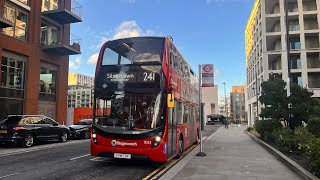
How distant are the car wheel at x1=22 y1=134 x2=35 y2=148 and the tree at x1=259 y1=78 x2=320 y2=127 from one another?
1399 cm

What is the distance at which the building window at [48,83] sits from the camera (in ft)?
98.3

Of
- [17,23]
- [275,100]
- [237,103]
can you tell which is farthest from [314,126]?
[237,103]

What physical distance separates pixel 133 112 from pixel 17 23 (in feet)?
66.9

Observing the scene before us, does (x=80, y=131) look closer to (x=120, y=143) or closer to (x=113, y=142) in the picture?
(x=113, y=142)

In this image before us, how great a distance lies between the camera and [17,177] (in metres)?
8.91

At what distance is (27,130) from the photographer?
1770 centimetres

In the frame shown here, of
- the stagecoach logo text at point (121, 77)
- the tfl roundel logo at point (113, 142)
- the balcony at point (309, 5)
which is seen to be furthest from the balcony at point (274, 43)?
the tfl roundel logo at point (113, 142)

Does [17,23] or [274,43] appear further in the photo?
[274,43]

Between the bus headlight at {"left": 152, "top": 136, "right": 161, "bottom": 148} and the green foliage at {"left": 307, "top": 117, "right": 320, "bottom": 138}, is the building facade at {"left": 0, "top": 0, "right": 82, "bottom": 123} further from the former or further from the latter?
the green foliage at {"left": 307, "top": 117, "right": 320, "bottom": 138}

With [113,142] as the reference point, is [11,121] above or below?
above

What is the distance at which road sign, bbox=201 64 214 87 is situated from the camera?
14719 millimetres

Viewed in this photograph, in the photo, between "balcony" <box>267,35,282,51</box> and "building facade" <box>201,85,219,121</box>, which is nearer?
"balcony" <box>267,35,282,51</box>

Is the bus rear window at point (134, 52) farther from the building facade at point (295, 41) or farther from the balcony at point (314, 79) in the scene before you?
the balcony at point (314, 79)

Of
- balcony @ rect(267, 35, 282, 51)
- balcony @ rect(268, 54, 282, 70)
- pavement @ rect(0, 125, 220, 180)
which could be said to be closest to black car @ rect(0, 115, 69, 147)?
pavement @ rect(0, 125, 220, 180)
